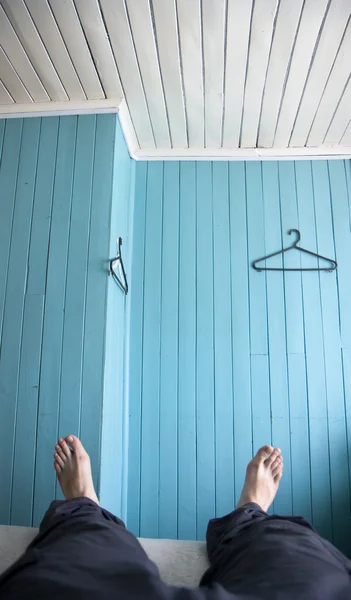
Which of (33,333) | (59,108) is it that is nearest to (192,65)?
(59,108)

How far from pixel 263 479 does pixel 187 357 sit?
2.09 feet

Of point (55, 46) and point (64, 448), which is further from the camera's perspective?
point (55, 46)

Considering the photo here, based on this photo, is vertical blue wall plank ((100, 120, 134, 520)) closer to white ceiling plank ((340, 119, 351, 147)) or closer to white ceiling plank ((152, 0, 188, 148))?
white ceiling plank ((152, 0, 188, 148))

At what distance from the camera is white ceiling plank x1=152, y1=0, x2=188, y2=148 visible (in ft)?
4.15

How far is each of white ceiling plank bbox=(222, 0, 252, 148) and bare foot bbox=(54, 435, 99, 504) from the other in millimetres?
1396

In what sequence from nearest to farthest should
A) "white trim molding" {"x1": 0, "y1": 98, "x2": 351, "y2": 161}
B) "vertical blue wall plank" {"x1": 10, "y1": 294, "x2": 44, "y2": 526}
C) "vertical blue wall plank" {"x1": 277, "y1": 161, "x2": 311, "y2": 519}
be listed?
"vertical blue wall plank" {"x1": 10, "y1": 294, "x2": 44, "y2": 526} → "vertical blue wall plank" {"x1": 277, "y1": 161, "x2": 311, "y2": 519} → "white trim molding" {"x1": 0, "y1": 98, "x2": 351, "y2": 161}

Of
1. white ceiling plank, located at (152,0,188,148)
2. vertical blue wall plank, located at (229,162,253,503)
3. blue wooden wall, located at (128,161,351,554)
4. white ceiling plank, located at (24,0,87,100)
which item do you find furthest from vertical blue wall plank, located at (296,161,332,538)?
white ceiling plank, located at (24,0,87,100)

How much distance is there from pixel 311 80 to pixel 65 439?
155 centimetres

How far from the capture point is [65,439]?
128cm

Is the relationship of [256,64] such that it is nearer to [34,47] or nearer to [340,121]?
[340,121]

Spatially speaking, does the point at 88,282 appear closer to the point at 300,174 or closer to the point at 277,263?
the point at 277,263

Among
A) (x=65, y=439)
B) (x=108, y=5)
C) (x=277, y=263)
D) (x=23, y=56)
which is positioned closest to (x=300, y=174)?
(x=277, y=263)

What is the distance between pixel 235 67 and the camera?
147 centimetres

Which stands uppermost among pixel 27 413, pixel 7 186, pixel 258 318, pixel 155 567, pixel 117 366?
pixel 7 186
